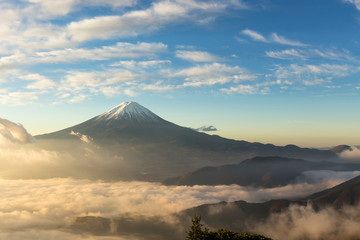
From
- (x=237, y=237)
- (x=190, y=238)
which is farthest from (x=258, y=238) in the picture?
(x=190, y=238)

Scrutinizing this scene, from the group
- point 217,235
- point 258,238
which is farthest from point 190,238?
point 258,238

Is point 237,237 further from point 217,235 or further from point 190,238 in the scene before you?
point 190,238

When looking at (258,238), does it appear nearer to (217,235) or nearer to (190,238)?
(217,235)

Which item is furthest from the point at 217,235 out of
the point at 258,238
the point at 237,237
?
the point at 258,238

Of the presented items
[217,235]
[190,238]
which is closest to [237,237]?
[217,235]
